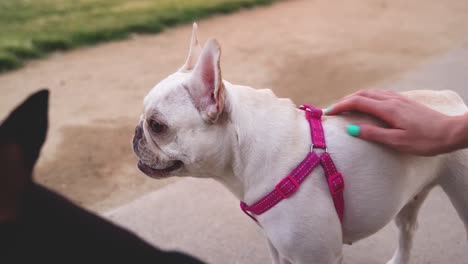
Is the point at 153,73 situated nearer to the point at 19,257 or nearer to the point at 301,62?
the point at 301,62

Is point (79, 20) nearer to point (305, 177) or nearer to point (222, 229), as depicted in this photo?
point (222, 229)

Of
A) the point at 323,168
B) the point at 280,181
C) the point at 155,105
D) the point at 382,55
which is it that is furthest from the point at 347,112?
the point at 382,55

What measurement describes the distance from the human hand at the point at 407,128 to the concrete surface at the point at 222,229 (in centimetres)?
105

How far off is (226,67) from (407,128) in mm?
4017

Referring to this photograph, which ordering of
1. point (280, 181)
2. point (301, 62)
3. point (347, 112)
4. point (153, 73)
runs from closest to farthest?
Answer: point (280, 181)
point (347, 112)
point (153, 73)
point (301, 62)

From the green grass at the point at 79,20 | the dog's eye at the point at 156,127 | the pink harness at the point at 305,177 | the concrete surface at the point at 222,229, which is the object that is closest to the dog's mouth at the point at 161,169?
the dog's eye at the point at 156,127

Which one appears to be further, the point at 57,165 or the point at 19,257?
the point at 57,165

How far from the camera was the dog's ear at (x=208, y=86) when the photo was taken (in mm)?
1759

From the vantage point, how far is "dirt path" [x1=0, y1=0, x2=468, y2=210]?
3.79 metres

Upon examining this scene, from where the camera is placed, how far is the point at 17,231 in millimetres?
1188

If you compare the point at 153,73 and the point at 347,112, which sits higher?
the point at 347,112

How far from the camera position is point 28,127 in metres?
1.20

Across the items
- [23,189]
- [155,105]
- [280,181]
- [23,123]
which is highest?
[23,123]

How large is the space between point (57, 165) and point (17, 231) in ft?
8.96
